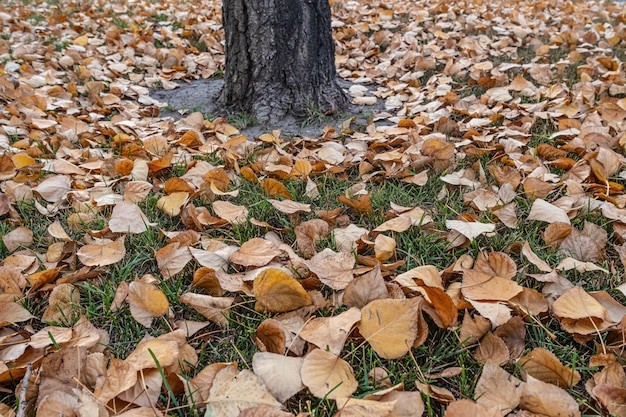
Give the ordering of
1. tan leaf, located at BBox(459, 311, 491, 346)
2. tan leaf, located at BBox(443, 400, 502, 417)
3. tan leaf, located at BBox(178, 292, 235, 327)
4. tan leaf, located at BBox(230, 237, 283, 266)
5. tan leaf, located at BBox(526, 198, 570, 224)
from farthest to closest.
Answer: tan leaf, located at BBox(526, 198, 570, 224) → tan leaf, located at BBox(230, 237, 283, 266) → tan leaf, located at BBox(178, 292, 235, 327) → tan leaf, located at BBox(459, 311, 491, 346) → tan leaf, located at BBox(443, 400, 502, 417)

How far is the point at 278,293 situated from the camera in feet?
4.02

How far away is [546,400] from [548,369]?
0.10m

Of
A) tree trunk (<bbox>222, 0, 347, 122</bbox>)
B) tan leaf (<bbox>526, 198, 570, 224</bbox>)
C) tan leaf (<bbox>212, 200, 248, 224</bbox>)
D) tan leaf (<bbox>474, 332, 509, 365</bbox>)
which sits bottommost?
tan leaf (<bbox>474, 332, 509, 365</bbox>)

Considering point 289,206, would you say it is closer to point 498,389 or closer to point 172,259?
point 172,259

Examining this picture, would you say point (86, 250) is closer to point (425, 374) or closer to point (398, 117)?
point (425, 374)

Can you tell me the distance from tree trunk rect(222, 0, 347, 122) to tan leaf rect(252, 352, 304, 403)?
1656mm

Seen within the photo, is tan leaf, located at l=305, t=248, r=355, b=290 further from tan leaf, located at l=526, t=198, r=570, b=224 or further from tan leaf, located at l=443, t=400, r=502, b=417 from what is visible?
tan leaf, located at l=526, t=198, r=570, b=224

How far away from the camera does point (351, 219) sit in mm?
1685

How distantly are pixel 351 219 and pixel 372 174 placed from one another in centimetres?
30

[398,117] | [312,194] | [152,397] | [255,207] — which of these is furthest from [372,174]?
[152,397]

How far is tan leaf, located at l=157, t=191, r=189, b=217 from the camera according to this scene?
167cm

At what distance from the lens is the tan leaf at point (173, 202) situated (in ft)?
5.49

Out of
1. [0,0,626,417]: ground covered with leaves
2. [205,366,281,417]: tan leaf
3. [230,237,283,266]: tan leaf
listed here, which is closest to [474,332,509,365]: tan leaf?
[0,0,626,417]: ground covered with leaves

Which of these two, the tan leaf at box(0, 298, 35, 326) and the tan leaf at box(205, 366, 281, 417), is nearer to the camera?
the tan leaf at box(205, 366, 281, 417)
